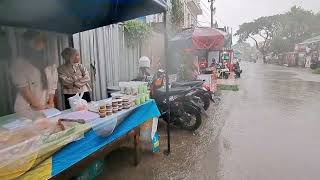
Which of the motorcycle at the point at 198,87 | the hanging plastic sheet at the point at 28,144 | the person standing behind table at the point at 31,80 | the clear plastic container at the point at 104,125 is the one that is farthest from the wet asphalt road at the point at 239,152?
the hanging plastic sheet at the point at 28,144

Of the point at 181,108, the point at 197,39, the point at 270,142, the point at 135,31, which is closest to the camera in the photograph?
the point at 270,142

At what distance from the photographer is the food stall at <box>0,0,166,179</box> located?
2.05 metres

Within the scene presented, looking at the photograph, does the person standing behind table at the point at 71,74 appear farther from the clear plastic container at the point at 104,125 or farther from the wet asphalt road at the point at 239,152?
the clear plastic container at the point at 104,125

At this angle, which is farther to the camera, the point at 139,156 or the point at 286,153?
the point at 286,153

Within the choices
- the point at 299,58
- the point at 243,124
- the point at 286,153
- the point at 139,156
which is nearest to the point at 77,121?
the point at 139,156

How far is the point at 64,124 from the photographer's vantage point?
8.82ft

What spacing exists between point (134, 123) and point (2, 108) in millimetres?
1902

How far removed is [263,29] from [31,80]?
66.2m

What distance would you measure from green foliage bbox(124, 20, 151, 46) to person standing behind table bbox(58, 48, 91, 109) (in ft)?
10.4

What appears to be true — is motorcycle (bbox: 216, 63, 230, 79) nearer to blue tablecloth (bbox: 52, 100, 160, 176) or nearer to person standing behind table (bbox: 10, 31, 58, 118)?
blue tablecloth (bbox: 52, 100, 160, 176)

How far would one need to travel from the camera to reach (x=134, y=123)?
11.8 ft

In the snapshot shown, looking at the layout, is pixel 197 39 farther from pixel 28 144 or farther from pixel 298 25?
pixel 298 25

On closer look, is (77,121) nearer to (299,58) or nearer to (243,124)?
(243,124)

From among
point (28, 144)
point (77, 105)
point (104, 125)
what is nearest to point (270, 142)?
point (104, 125)
